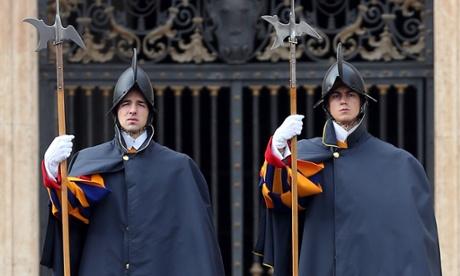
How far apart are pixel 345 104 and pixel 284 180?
1.59ft

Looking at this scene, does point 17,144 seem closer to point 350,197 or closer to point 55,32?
point 55,32

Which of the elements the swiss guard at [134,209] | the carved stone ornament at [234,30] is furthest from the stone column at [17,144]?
the swiss guard at [134,209]

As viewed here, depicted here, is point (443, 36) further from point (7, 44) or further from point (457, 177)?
point (7, 44)

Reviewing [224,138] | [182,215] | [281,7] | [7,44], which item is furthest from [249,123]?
[182,215]

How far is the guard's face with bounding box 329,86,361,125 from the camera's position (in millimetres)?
9859

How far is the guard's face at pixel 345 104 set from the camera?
32.3 ft

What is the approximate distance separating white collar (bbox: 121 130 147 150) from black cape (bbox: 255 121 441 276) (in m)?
0.75

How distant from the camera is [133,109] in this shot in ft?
32.7

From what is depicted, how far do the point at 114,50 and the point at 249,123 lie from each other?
120 cm

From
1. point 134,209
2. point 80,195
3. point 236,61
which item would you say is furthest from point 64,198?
point 236,61

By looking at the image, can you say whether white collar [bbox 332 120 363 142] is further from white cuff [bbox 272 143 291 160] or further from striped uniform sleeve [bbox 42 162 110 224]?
striped uniform sleeve [bbox 42 162 110 224]

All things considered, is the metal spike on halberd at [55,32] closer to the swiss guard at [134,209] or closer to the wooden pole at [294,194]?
the swiss guard at [134,209]

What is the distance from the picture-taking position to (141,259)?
9984 millimetres

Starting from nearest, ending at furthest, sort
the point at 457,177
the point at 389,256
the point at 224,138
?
the point at 389,256, the point at 457,177, the point at 224,138
